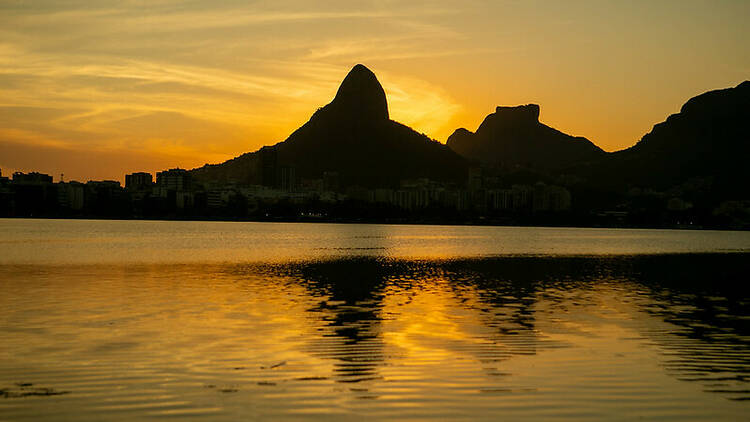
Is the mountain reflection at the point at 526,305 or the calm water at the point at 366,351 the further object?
the mountain reflection at the point at 526,305

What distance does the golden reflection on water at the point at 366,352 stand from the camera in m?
15.9

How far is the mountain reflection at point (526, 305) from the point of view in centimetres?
2170

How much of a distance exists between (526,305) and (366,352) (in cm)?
1685

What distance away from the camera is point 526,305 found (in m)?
37.1

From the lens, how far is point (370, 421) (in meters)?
14.6

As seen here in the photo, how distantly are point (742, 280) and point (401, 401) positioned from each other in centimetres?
4949

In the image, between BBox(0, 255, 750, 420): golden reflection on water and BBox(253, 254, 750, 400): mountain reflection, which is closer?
BBox(0, 255, 750, 420): golden reflection on water

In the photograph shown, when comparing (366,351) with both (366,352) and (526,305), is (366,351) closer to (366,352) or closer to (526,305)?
(366,352)

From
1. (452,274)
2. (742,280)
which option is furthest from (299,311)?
(742,280)

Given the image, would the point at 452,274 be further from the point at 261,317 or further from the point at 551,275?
the point at 261,317

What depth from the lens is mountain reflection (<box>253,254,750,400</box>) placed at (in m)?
21.7

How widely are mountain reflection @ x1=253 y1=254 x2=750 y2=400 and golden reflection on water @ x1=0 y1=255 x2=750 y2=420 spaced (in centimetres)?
13

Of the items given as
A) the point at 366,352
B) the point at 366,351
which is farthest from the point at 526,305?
the point at 366,352

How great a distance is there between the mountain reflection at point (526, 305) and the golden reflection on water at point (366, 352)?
0.44ft
